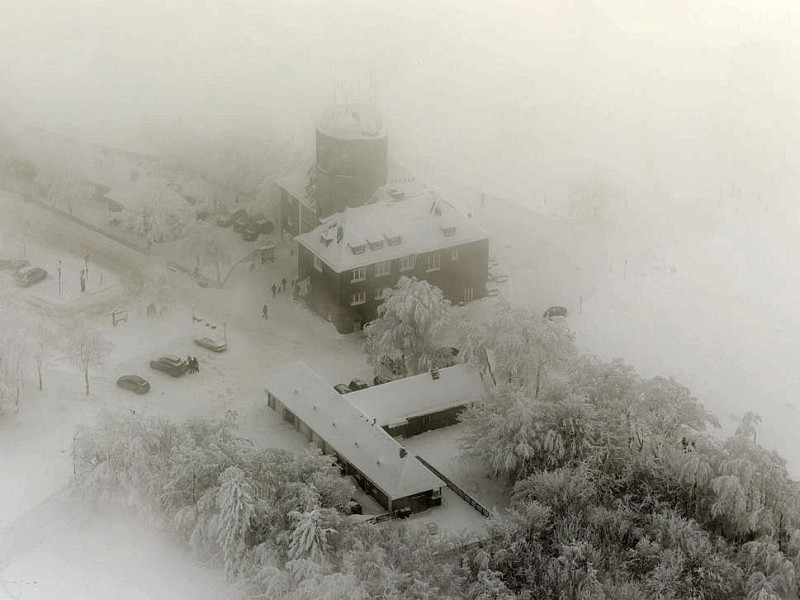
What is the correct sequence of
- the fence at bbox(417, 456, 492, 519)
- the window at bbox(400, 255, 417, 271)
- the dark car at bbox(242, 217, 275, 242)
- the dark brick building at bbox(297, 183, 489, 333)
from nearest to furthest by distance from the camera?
the fence at bbox(417, 456, 492, 519) < the dark brick building at bbox(297, 183, 489, 333) < the window at bbox(400, 255, 417, 271) < the dark car at bbox(242, 217, 275, 242)

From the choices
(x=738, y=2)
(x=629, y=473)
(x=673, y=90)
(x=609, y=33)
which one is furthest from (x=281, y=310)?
(x=738, y=2)

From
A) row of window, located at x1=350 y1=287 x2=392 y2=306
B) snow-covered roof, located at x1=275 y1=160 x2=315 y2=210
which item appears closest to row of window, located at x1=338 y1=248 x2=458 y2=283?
row of window, located at x1=350 y1=287 x2=392 y2=306

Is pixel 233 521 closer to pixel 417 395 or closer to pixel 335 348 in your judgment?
Answer: pixel 417 395

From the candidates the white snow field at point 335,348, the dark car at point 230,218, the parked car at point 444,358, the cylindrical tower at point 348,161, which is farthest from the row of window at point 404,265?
the dark car at point 230,218

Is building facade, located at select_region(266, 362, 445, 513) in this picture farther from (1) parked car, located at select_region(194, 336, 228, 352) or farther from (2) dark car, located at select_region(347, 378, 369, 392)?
(1) parked car, located at select_region(194, 336, 228, 352)

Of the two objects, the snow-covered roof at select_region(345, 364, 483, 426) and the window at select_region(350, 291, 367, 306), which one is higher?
the window at select_region(350, 291, 367, 306)

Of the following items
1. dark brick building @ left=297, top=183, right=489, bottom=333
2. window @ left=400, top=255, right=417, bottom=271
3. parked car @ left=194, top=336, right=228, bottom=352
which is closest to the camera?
parked car @ left=194, top=336, right=228, bottom=352
